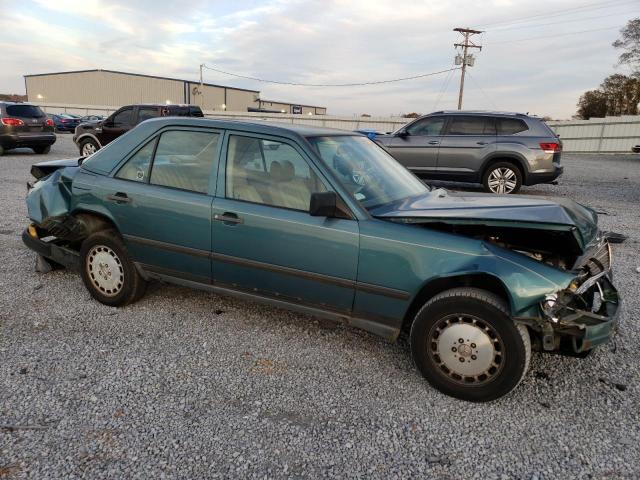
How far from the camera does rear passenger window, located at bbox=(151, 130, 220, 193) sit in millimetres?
3525

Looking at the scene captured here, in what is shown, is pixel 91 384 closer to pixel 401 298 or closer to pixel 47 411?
pixel 47 411

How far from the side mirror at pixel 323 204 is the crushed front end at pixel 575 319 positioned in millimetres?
1271

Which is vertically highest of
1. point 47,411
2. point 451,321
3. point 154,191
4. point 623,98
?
point 623,98

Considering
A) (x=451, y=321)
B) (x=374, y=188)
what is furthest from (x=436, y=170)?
(x=451, y=321)

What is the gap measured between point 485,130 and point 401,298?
822cm

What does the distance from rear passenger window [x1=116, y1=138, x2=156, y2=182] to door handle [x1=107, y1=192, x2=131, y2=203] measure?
15 centimetres

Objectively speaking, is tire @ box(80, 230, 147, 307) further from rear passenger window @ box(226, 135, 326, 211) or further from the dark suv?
the dark suv

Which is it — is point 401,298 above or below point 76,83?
below

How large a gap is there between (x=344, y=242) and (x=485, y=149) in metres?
7.95

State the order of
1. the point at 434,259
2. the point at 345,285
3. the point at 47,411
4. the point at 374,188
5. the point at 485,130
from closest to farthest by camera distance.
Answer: the point at 47,411 < the point at 434,259 < the point at 345,285 < the point at 374,188 < the point at 485,130

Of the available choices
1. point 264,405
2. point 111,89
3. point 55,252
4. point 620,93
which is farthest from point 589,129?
point 111,89

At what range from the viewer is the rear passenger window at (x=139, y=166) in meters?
3.79

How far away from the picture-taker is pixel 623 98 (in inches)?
1622

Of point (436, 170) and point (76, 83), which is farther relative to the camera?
point (76, 83)
